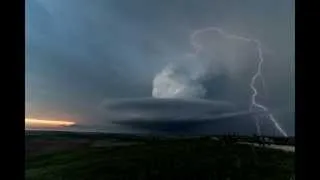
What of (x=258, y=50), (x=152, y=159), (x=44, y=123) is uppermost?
(x=258, y=50)

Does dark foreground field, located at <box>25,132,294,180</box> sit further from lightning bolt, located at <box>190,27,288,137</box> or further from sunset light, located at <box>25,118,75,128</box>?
lightning bolt, located at <box>190,27,288,137</box>

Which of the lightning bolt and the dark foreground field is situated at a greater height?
the lightning bolt

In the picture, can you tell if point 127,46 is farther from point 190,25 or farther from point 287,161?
point 287,161

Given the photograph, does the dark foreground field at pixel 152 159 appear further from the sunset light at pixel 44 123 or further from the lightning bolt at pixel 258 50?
the lightning bolt at pixel 258 50

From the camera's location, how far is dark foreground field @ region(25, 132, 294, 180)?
84.3 inches

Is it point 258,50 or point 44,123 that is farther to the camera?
point 258,50

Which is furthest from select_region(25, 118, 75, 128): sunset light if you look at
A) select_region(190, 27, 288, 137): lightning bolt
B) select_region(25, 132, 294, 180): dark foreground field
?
select_region(190, 27, 288, 137): lightning bolt

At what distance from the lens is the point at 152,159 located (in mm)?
2199

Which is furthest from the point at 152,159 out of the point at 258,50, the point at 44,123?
the point at 258,50

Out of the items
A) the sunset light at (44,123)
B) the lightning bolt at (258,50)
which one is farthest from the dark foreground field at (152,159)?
the lightning bolt at (258,50)

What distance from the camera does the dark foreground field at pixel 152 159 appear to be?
2141 mm

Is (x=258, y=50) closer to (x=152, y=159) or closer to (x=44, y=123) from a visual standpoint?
(x=152, y=159)

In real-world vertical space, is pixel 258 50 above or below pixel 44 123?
above
